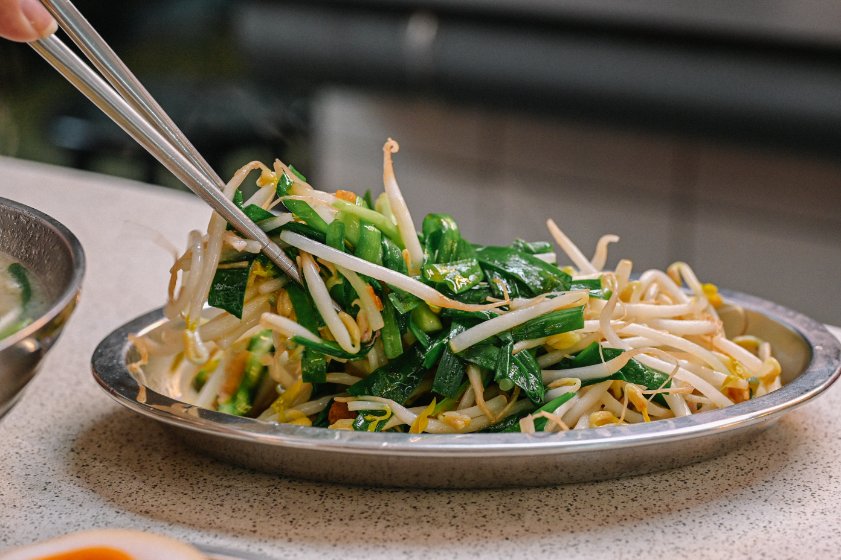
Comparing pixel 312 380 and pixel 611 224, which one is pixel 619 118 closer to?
pixel 611 224

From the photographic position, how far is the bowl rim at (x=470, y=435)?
0.95 meters

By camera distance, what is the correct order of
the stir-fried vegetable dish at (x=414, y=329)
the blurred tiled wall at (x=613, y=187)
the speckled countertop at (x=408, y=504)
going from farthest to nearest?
1. the blurred tiled wall at (x=613, y=187)
2. the stir-fried vegetable dish at (x=414, y=329)
3. the speckled countertop at (x=408, y=504)

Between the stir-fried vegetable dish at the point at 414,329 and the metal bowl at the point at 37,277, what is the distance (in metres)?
0.17

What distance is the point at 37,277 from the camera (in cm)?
96

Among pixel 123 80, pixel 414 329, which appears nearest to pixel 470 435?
pixel 414 329

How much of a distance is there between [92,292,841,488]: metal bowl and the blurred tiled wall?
6.25ft

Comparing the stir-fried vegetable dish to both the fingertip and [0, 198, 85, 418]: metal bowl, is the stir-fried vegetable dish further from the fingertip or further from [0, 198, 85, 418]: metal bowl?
the fingertip

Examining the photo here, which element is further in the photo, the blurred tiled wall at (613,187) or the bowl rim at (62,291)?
the blurred tiled wall at (613,187)

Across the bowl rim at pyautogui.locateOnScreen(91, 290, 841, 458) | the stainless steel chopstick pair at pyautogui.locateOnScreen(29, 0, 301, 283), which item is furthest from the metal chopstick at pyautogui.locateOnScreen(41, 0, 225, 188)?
the bowl rim at pyautogui.locateOnScreen(91, 290, 841, 458)

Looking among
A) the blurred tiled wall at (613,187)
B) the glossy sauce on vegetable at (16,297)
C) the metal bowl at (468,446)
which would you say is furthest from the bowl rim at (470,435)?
the blurred tiled wall at (613,187)

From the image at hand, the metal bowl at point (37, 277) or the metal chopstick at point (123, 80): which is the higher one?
the metal chopstick at point (123, 80)

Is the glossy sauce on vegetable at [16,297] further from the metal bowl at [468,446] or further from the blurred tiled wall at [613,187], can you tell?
the blurred tiled wall at [613,187]

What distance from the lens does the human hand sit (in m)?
0.84

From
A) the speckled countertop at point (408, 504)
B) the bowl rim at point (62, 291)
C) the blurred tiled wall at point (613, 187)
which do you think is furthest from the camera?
the blurred tiled wall at point (613, 187)
